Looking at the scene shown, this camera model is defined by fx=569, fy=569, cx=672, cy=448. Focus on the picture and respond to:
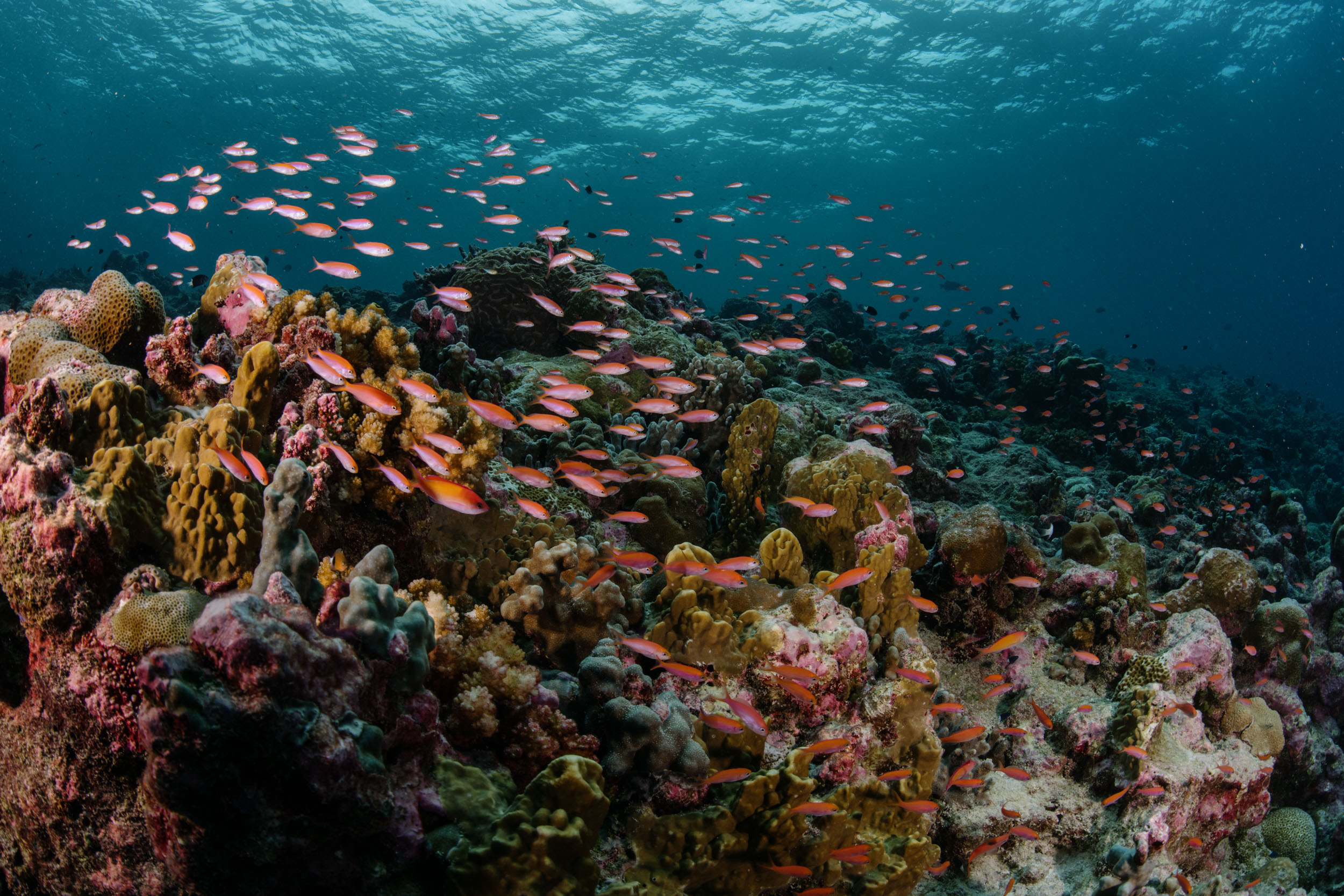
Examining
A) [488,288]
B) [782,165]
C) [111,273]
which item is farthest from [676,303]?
[782,165]

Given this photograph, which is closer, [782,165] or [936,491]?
[936,491]

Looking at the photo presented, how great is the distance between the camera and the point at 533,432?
6.76m

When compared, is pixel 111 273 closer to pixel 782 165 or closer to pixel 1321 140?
pixel 782 165

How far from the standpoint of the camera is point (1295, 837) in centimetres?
629

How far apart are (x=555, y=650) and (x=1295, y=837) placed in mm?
8543

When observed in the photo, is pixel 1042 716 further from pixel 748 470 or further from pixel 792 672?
pixel 748 470

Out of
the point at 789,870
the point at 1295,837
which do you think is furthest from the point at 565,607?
the point at 1295,837

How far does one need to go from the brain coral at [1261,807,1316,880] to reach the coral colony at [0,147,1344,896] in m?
0.04

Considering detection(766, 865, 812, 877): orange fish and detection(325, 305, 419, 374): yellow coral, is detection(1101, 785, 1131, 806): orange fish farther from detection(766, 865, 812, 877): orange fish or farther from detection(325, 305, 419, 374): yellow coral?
detection(325, 305, 419, 374): yellow coral

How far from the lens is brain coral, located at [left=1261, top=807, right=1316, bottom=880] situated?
6242mm

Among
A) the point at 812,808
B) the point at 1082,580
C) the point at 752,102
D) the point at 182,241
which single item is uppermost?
the point at 752,102

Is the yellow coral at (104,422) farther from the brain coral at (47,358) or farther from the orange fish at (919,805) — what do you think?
the orange fish at (919,805)

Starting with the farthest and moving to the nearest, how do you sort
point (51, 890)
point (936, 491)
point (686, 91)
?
1. point (686, 91)
2. point (936, 491)
3. point (51, 890)

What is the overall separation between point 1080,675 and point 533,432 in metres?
6.47
